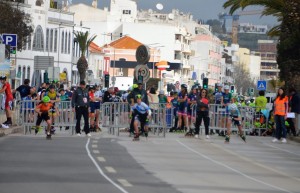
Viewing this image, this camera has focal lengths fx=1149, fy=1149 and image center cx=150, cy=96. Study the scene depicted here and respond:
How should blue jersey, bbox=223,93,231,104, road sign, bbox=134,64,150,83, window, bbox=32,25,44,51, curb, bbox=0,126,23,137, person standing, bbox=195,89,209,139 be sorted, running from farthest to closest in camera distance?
window, bbox=32,25,44,51
road sign, bbox=134,64,150,83
blue jersey, bbox=223,93,231,104
person standing, bbox=195,89,209,139
curb, bbox=0,126,23,137

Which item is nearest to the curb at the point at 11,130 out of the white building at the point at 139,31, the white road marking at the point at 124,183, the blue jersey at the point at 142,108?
the blue jersey at the point at 142,108

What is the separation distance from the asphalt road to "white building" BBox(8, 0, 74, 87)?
75628 mm

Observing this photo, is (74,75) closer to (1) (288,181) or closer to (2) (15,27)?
(2) (15,27)

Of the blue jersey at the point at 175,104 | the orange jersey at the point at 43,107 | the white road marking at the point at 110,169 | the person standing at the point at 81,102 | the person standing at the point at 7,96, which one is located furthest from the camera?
the blue jersey at the point at 175,104

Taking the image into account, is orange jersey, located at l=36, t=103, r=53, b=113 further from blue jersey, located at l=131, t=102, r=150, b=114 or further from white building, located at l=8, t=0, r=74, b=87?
white building, located at l=8, t=0, r=74, b=87

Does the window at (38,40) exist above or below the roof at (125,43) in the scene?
below

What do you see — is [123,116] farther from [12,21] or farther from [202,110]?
[12,21]

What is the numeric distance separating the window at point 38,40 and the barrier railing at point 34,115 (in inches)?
2989

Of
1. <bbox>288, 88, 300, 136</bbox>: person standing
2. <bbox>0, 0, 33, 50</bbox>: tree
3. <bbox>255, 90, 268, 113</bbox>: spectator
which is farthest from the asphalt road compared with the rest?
<bbox>0, 0, 33, 50</bbox>: tree

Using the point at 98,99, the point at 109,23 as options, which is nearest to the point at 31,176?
the point at 98,99

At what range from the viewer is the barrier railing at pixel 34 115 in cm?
4075

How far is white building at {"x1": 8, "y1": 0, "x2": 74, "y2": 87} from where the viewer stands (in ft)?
380

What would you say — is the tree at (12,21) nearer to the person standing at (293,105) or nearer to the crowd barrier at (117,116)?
the crowd barrier at (117,116)

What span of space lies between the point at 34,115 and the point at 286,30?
20455 mm
